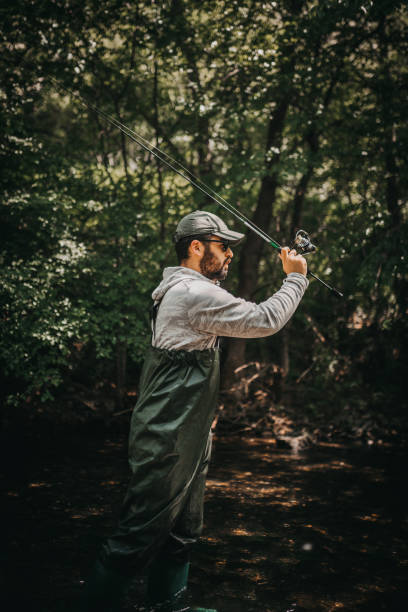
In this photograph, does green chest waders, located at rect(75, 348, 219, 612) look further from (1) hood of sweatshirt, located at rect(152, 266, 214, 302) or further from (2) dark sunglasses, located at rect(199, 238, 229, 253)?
(2) dark sunglasses, located at rect(199, 238, 229, 253)

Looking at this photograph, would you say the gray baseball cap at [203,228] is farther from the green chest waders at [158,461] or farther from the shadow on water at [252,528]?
the shadow on water at [252,528]


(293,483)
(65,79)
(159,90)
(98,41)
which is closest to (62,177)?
(65,79)

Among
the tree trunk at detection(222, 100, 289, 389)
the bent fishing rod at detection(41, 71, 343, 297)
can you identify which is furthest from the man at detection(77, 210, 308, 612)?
the tree trunk at detection(222, 100, 289, 389)

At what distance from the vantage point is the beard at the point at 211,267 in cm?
263

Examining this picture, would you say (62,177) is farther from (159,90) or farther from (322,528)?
(322,528)

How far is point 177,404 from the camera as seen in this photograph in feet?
7.88

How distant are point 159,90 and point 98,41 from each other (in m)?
1.61

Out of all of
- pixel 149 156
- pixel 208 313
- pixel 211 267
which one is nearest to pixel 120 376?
pixel 149 156

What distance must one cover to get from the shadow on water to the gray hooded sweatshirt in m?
1.76

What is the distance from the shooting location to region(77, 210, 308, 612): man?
7.69 ft

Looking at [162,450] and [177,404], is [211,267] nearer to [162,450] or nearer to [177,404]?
[177,404]

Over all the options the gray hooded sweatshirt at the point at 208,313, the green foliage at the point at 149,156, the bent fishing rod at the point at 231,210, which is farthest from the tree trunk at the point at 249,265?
the gray hooded sweatshirt at the point at 208,313

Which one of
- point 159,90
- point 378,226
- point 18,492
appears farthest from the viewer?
point 159,90

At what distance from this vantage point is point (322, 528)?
4.68m
